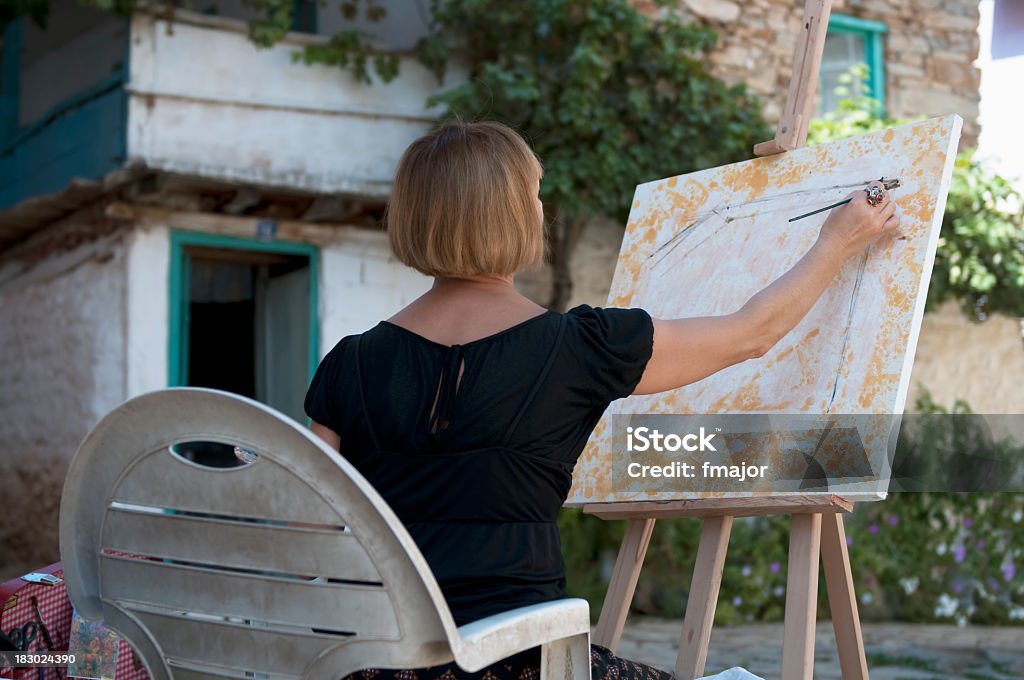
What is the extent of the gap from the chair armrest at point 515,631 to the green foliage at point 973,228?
5597mm

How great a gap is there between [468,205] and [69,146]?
5548mm

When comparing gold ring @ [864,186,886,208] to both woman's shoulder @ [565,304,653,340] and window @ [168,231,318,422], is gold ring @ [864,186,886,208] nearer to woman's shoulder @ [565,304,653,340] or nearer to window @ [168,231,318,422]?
woman's shoulder @ [565,304,653,340]

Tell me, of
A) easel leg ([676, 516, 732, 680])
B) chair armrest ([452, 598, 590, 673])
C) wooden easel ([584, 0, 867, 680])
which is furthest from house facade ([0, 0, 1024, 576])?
chair armrest ([452, 598, 590, 673])

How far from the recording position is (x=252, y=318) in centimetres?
694

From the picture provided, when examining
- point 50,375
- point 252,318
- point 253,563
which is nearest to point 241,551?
point 253,563

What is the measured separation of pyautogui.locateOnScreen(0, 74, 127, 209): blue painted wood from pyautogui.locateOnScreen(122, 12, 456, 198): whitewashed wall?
0.65ft

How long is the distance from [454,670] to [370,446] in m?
0.35

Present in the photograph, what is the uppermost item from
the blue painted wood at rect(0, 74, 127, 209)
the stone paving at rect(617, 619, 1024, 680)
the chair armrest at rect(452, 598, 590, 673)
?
the blue painted wood at rect(0, 74, 127, 209)

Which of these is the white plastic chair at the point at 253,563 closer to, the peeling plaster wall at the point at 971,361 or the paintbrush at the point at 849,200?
the paintbrush at the point at 849,200

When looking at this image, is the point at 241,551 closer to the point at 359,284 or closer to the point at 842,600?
the point at 842,600

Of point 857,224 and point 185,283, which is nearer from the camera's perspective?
point 857,224

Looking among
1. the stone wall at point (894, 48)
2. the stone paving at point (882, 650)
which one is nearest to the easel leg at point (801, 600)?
the stone paving at point (882, 650)

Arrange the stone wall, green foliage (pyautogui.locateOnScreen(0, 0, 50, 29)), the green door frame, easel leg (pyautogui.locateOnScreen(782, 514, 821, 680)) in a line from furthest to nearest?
the stone wall
green foliage (pyautogui.locateOnScreen(0, 0, 50, 29))
the green door frame
easel leg (pyautogui.locateOnScreen(782, 514, 821, 680))

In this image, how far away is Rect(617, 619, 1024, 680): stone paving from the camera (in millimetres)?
4453
